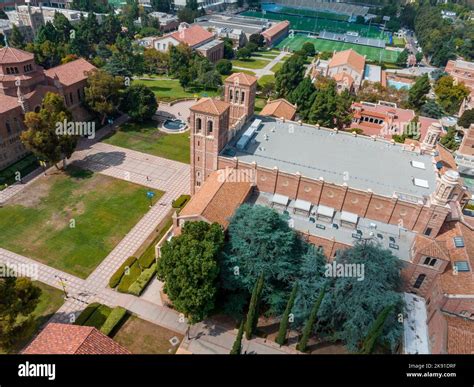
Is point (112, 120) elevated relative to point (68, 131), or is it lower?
lower

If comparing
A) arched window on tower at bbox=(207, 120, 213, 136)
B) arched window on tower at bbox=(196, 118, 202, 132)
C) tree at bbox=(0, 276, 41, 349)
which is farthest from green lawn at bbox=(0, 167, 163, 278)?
arched window on tower at bbox=(207, 120, 213, 136)

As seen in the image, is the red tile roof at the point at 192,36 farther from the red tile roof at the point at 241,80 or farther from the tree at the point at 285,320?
the tree at the point at 285,320

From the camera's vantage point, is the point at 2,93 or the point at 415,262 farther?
the point at 2,93

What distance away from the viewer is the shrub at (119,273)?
53094mm

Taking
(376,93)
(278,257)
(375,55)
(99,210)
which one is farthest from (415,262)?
(375,55)

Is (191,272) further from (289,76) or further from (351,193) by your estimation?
(289,76)

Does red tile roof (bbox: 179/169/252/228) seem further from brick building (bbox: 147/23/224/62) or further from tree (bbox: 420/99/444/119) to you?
brick building (bbox: 147/23/224/62)

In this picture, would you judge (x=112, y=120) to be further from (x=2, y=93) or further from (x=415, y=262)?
(x=415, y=262)

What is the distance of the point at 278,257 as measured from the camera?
47562 mm

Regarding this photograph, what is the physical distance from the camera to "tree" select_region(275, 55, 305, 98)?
110 meters

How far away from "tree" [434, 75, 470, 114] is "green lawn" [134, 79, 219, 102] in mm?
78547

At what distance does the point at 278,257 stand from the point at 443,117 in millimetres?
93954

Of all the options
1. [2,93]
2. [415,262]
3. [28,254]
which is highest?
[2,93]

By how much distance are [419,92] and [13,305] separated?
115 m
